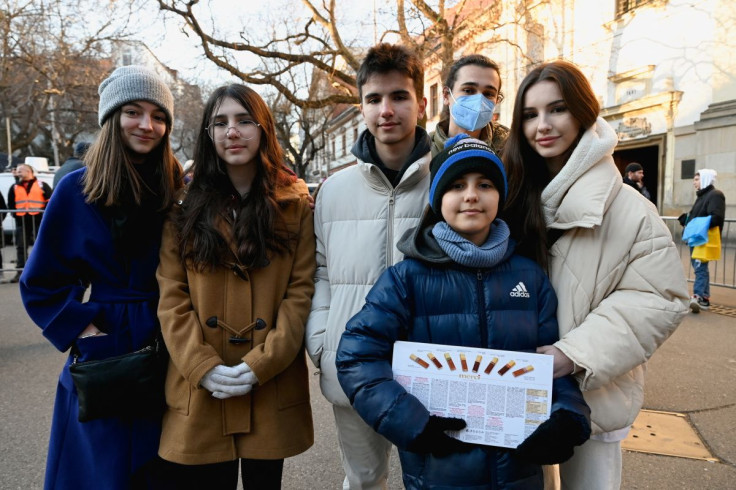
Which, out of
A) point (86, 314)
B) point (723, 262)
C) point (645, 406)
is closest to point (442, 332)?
point (86, 314)

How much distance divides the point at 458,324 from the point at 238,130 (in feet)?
4.28

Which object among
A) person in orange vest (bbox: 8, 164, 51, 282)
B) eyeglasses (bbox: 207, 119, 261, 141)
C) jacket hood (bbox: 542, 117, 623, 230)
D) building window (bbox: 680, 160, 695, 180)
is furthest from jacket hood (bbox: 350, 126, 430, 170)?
building window (bbox: 680, 160, 695, 180)

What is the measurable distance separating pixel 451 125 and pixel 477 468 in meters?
1.93

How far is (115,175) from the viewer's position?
215 cm

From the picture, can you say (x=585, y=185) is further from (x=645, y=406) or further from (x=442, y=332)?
(x=645, y=406)

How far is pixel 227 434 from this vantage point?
6.83 ft

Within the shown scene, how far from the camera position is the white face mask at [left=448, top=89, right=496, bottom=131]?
9.12ft

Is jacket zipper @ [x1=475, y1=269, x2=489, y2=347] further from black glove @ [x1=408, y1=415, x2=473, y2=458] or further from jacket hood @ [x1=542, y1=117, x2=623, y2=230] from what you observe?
jacket hood @ [x1=542, y1=117, x2=623, y2=230]

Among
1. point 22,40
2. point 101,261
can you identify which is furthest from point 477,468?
point 22,40

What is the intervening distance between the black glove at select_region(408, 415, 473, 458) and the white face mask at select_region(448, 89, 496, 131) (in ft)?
5.60

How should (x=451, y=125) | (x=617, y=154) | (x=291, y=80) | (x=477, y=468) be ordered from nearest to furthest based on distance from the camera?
(x=477, y=468) < (x=451, y=125) < (x=617, y=154) < (x=291, y=80)

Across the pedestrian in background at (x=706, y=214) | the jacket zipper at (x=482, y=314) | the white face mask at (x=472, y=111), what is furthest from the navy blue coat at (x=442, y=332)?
the pedestrian in background at (x=706, y=214)

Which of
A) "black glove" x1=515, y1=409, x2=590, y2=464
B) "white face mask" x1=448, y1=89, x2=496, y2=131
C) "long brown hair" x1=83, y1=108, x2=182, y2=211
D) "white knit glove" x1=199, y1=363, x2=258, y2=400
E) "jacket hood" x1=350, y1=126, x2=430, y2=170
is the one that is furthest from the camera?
"white face mask" x1=448, y1=89, x2=496, y2=131

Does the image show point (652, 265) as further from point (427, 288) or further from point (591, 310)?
point (427, 288)
